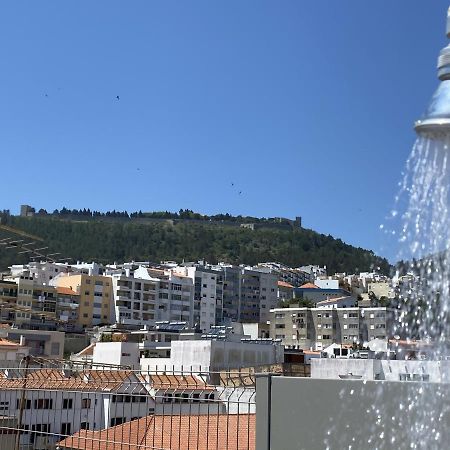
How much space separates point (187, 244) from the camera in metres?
155

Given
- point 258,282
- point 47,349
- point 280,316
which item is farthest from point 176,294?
point 47,349

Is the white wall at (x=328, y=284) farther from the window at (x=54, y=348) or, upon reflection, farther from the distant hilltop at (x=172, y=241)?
the window at (x=54, y=348)

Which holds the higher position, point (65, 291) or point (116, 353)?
point (65, 291)

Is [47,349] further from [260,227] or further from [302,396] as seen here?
[260,227]

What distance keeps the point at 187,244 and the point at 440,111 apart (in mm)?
150438

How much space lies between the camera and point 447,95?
5039mm

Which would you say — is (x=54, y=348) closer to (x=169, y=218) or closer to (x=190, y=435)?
(x=190, y=435)

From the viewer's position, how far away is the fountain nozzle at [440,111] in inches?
193

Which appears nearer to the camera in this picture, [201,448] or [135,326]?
[201,448]

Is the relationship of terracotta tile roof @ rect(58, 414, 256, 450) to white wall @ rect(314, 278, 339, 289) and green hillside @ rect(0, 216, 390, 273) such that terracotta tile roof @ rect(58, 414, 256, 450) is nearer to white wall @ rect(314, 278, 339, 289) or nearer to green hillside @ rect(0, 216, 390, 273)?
white wall @ rect(314, 278, 339, 289)

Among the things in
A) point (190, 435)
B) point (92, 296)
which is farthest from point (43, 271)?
point (190, 435)

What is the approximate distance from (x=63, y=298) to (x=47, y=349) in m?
19.5

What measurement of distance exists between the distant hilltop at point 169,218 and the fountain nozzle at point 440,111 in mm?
170929

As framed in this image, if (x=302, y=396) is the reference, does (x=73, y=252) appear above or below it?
above
